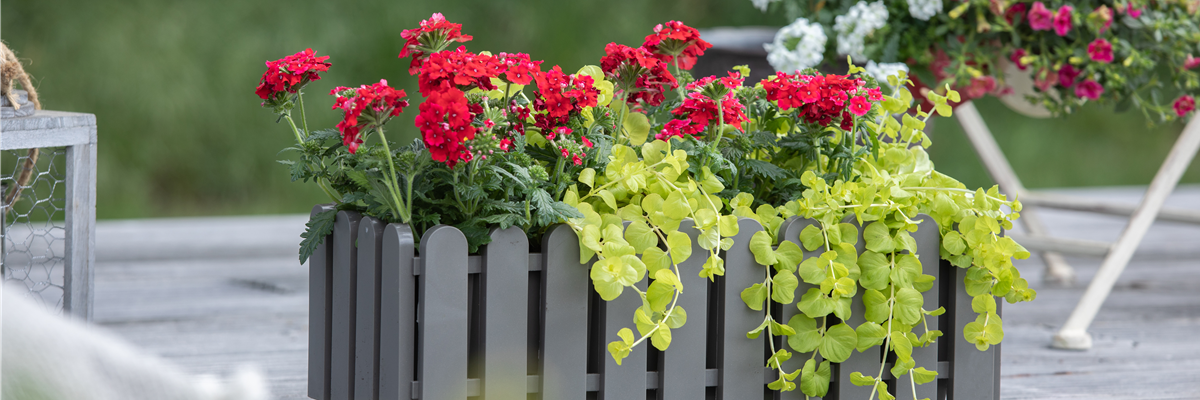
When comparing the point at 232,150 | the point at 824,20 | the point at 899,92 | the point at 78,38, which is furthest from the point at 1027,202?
the point at 78,38

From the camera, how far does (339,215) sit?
1134mm

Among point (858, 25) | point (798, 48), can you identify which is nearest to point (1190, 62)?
point (858, 25)

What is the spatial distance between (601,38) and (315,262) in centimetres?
345

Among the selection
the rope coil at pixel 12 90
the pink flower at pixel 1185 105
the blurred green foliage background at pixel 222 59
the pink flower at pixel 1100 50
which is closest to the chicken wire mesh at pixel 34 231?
the rope coil at pixel 12 90

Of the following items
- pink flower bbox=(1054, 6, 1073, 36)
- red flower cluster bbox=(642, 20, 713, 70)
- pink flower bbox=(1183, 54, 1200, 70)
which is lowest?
red flower cluster bbox=(642, 20, 713, 70)

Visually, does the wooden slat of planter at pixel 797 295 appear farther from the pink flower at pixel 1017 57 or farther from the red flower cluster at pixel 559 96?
the pink flower at pixel 1017 57

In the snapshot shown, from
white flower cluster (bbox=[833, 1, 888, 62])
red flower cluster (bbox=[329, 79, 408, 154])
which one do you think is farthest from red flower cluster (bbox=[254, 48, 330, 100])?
white flower cluster (bbox=[833, 1, 888, 62])

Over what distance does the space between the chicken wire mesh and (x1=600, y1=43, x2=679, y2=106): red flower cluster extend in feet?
2.53

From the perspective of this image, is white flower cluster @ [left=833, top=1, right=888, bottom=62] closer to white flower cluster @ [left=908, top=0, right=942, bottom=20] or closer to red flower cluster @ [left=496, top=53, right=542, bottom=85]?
white flower cluster @ [left=908, top=0, right=942, bottom=20]

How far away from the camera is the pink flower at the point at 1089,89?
75.6 inches

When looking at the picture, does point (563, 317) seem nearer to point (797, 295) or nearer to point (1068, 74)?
point (797, 295)

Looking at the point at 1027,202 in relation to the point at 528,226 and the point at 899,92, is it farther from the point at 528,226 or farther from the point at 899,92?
the point at 528,226

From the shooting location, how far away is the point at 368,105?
1.00 metres

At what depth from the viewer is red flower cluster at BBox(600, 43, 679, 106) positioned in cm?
111
